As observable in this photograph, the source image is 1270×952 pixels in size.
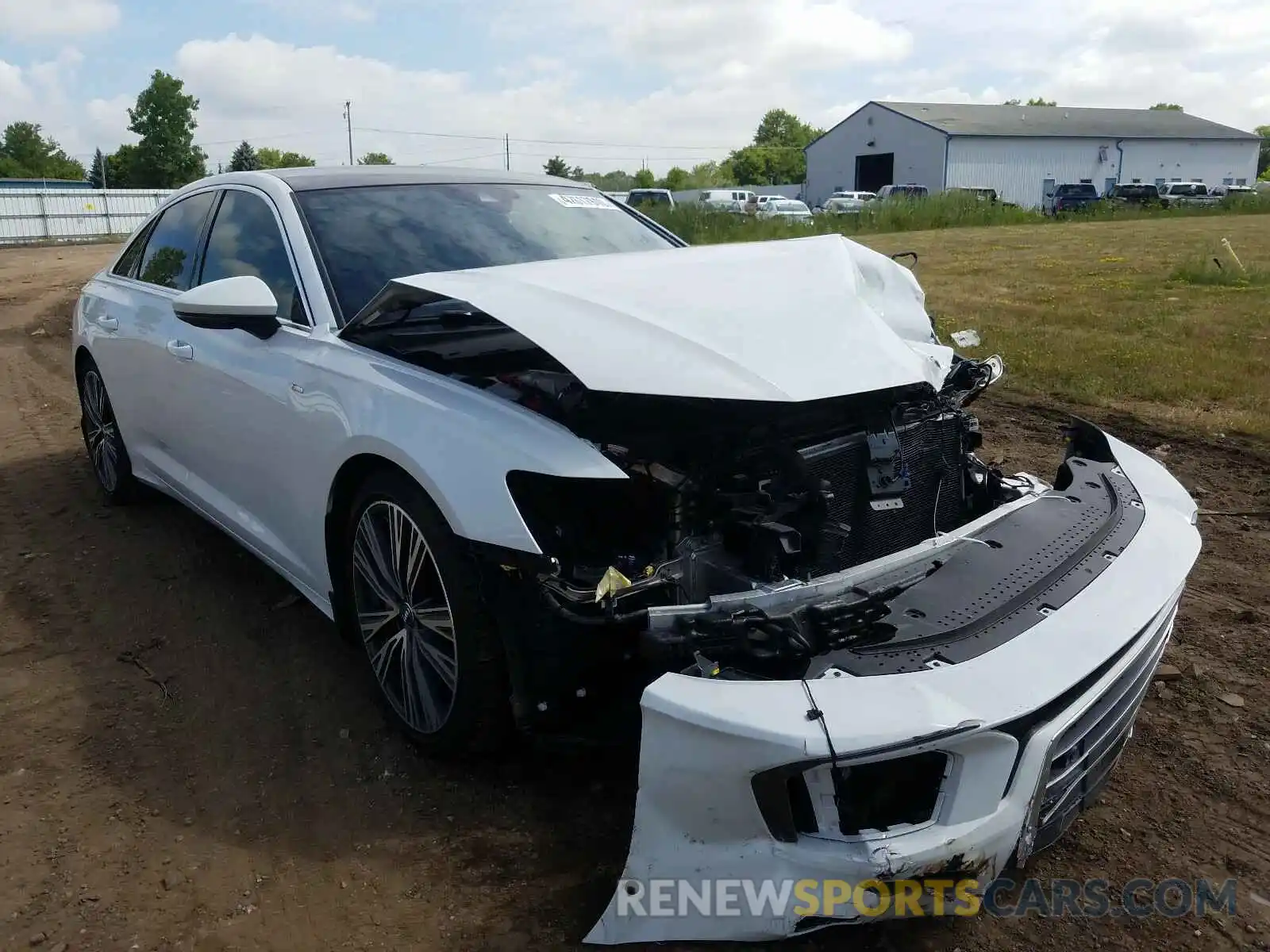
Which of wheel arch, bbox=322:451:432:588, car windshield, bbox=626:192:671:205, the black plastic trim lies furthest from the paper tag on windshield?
car windshield, bbox=626:192:671:205

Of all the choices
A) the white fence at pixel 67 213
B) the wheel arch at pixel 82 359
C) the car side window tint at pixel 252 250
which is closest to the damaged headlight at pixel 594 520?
the car side window tint at pixel 252 250

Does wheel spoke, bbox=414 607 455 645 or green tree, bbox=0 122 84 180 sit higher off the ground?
green tree, bbox=0 122 84 180

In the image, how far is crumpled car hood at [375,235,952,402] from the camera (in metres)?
2.51

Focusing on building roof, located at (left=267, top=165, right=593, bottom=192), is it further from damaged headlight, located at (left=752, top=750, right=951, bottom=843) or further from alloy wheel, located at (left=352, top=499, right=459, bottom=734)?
damaged headlight, located at (left=752, top=750, right=951, bottom=843)

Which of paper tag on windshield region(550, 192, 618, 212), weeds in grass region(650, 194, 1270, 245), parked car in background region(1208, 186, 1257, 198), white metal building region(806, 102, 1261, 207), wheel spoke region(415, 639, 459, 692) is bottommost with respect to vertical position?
wheel spoke region(415, 639, 459, 692)

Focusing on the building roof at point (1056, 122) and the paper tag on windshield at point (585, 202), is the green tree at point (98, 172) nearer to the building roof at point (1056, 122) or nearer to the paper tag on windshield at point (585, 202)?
the building roof at point (1056, 122)

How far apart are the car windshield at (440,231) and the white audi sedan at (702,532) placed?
0.02 m

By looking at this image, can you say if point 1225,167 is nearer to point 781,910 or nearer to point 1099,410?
point 1099,410

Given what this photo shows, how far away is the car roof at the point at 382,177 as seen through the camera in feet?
12.9

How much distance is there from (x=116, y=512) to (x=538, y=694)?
3.91m

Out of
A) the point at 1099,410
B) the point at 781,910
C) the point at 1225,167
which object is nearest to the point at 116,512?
the point at 781,910

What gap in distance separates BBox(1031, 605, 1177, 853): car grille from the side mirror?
8.62 feet

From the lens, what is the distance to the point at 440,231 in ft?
12.3

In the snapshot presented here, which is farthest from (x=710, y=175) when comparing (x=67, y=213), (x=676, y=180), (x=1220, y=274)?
(x=1220, y=274)
